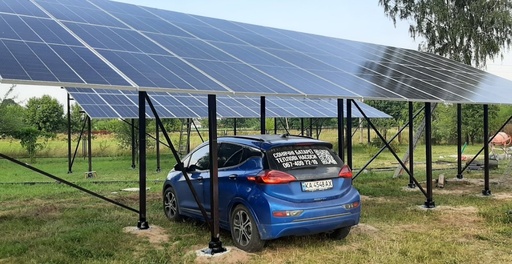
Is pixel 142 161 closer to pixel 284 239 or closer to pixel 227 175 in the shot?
pixel 227 175

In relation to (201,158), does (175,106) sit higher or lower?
higher

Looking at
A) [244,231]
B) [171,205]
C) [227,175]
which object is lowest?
[244,231]

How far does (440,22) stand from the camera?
19.3 meters

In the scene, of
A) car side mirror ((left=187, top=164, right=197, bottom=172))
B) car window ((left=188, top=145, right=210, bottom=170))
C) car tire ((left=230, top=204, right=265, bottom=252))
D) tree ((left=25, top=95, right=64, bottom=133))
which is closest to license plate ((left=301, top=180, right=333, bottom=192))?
car tire ((left=230, top=204, right=265, bottom=252))

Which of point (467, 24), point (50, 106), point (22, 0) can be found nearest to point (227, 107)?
point (22, 0)

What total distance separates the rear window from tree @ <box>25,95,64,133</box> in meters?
30.5

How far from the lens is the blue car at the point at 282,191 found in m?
6.39

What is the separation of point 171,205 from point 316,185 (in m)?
3.49

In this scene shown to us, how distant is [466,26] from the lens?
62.5 feet

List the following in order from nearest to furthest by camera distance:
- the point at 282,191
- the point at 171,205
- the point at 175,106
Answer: the point at 282,191 → the point at 171,205 → the point at 175,106

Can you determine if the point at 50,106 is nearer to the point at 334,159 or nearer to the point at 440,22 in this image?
the point at 440,22

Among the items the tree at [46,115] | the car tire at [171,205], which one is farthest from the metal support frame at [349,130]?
the tree at [46,115]

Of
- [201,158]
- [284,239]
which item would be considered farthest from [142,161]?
[284,239]

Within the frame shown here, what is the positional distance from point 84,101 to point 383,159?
16501 mm
